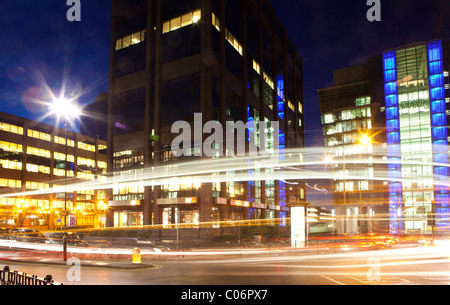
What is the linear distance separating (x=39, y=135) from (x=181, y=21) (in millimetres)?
55929

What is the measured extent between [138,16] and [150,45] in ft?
26.4

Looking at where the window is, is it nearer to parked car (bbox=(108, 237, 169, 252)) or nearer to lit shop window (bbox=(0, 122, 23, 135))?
lit shop window (bbox=(0, 122, 23, 135))

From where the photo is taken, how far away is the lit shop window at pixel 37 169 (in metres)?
90.8

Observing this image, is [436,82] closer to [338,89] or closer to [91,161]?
[338,89]

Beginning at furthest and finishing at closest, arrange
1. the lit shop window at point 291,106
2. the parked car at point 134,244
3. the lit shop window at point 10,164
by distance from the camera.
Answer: the lit shop window at point 291,106 → the lit shop window at point 10,164 → the parked car at point 134,244

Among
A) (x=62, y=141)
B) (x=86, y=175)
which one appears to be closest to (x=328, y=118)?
(x=86, y=175)

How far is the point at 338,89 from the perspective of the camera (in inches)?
4737

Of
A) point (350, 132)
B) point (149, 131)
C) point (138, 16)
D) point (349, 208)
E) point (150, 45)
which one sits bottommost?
point (349, 208)

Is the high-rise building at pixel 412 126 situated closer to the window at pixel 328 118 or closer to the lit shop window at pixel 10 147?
the window at pixel 328 118

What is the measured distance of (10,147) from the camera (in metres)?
86.8

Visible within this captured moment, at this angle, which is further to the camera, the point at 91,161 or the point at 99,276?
the point at 91,161


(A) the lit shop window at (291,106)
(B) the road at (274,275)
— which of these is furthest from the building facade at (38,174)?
(B) the road at (274,275)

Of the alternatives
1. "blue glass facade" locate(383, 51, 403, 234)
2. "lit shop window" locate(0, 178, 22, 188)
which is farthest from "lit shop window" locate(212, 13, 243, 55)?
"lit shop window" locate(0, 178, 22, 188)
